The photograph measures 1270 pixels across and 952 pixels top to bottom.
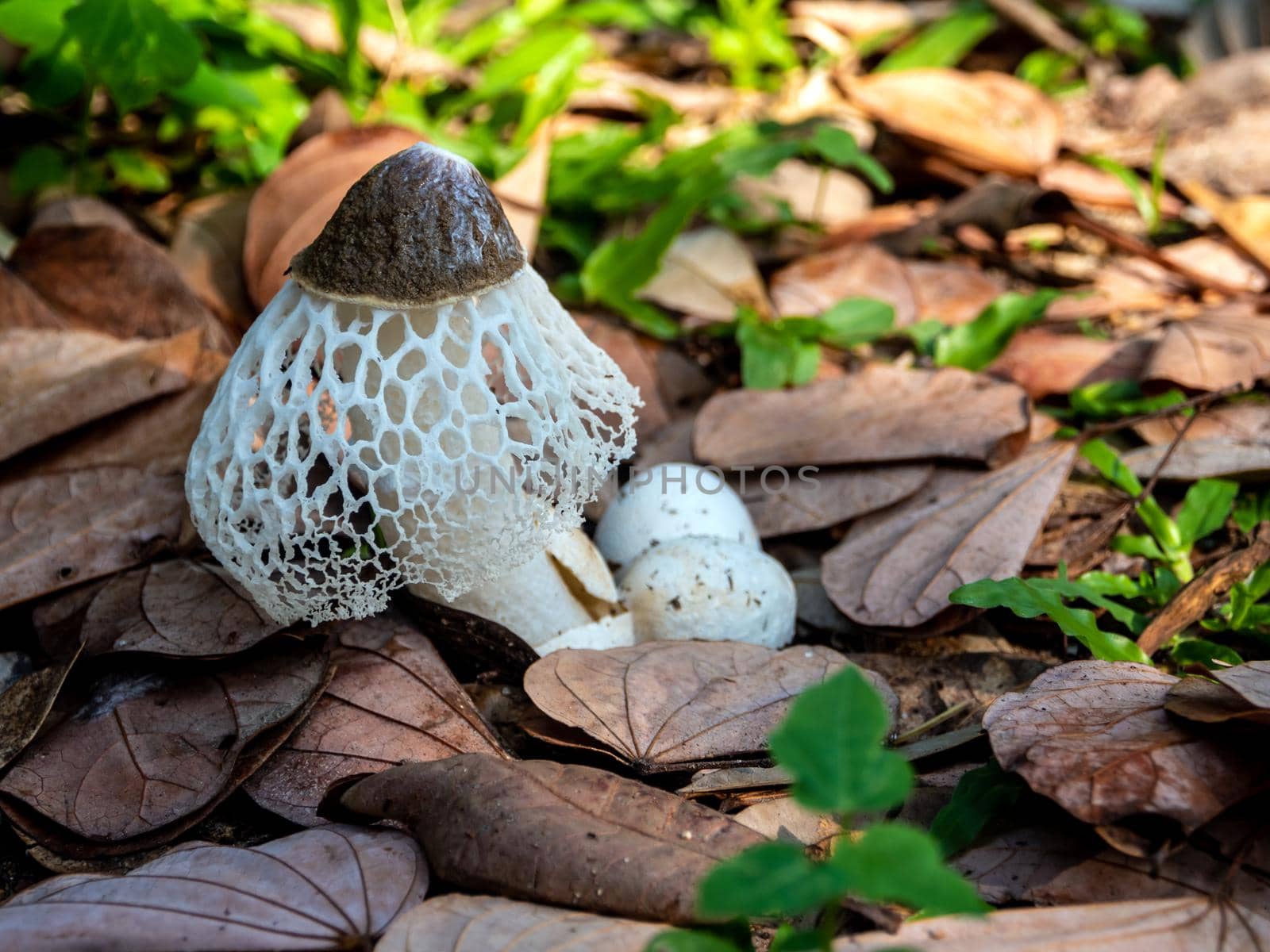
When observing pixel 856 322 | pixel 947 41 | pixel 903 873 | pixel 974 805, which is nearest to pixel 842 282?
pixel 856 322

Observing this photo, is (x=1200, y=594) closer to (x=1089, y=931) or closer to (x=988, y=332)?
(x=1089, y=931)

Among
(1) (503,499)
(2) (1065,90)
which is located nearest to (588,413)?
(1) (503,499)

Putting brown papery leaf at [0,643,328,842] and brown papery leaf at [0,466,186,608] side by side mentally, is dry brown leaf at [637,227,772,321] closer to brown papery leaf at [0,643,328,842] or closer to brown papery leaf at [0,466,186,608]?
brown papery leaf at [0,466,186,608]

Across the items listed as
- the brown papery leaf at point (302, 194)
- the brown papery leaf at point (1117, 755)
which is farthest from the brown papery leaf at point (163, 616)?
the brown papery leaf at point (1117, 755)

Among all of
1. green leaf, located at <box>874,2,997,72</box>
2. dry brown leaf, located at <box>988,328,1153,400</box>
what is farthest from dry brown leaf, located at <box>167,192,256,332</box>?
green leaf, located at <box>874,2,997,72</box>

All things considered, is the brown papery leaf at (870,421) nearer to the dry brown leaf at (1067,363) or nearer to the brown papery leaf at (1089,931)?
the dry brown leaf at (1067,363)

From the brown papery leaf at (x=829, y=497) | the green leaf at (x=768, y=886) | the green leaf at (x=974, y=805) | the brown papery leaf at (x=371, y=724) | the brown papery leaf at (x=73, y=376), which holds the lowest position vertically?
the brown papery leaf at (x=829, y=497)
